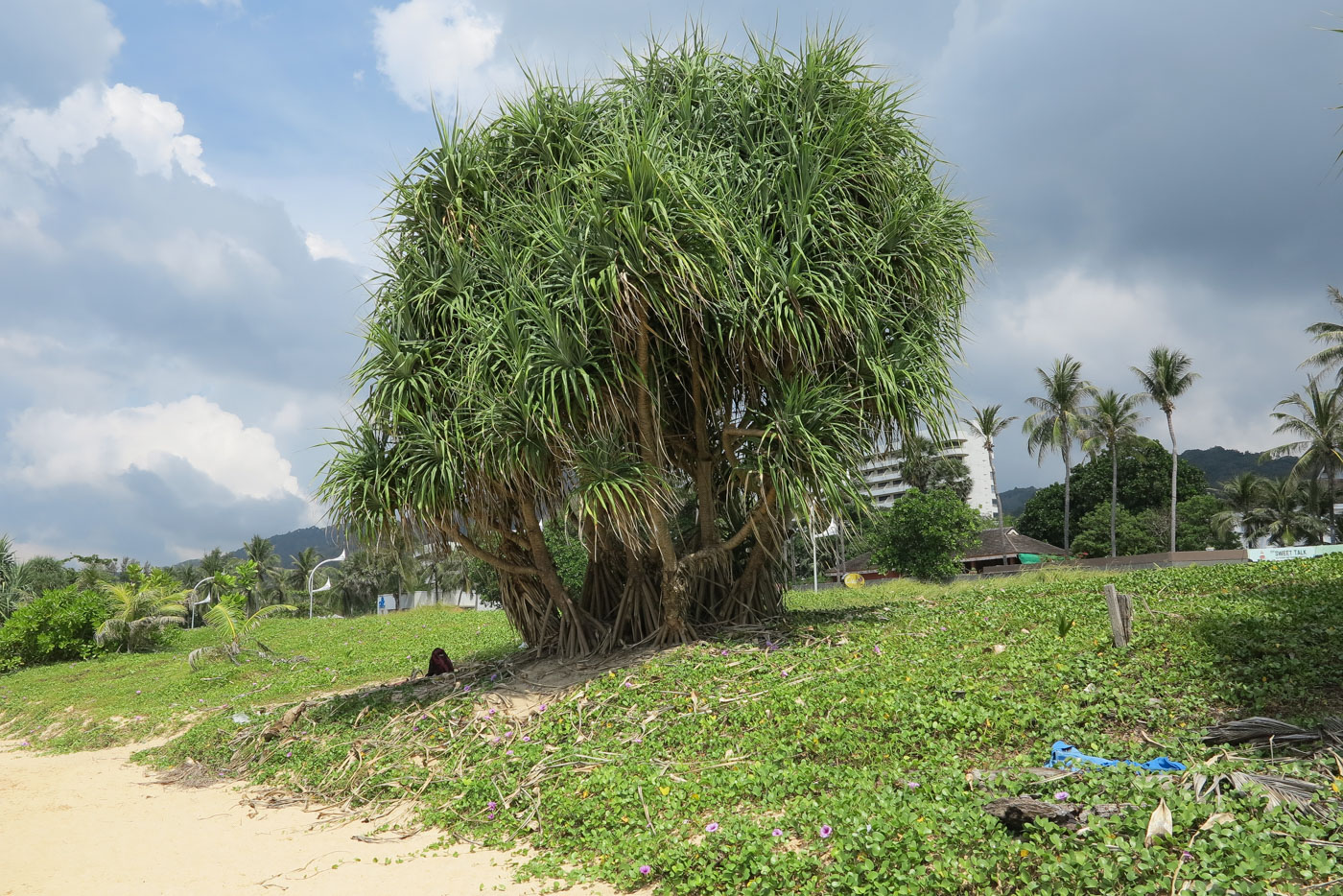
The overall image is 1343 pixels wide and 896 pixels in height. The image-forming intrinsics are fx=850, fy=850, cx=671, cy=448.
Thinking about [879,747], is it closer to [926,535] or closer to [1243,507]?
[926,535]

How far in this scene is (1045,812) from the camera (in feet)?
12.1

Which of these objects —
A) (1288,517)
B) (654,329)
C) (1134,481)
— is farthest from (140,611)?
(1134,481)

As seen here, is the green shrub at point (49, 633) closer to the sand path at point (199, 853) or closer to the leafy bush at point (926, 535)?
the sand path at point (199, 853)

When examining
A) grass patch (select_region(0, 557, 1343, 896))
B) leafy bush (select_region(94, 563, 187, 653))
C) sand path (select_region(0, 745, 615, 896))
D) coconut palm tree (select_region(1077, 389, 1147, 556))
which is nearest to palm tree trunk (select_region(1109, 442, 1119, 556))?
coconut palm tree (select_region(1077, 389, 1147, 556))

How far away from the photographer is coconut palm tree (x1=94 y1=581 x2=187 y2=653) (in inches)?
667

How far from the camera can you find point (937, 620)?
27.2 ft

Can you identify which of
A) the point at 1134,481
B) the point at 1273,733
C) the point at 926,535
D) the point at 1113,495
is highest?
the point at 1134,481

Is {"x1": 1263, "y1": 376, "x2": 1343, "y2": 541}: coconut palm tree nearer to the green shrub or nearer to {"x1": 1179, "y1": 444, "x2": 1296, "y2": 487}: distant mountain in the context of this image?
the green shrub

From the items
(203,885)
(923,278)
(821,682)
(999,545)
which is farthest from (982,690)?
(999,545)

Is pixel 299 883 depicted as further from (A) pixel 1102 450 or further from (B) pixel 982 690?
(A) pixel 1102 450

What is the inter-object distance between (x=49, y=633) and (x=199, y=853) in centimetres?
1419

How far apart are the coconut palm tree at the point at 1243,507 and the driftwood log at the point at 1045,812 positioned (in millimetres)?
43070

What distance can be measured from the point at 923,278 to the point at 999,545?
112ft

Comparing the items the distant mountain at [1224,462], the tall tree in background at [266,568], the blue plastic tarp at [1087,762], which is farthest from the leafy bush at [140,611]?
the distant mountain at [1224,462]
